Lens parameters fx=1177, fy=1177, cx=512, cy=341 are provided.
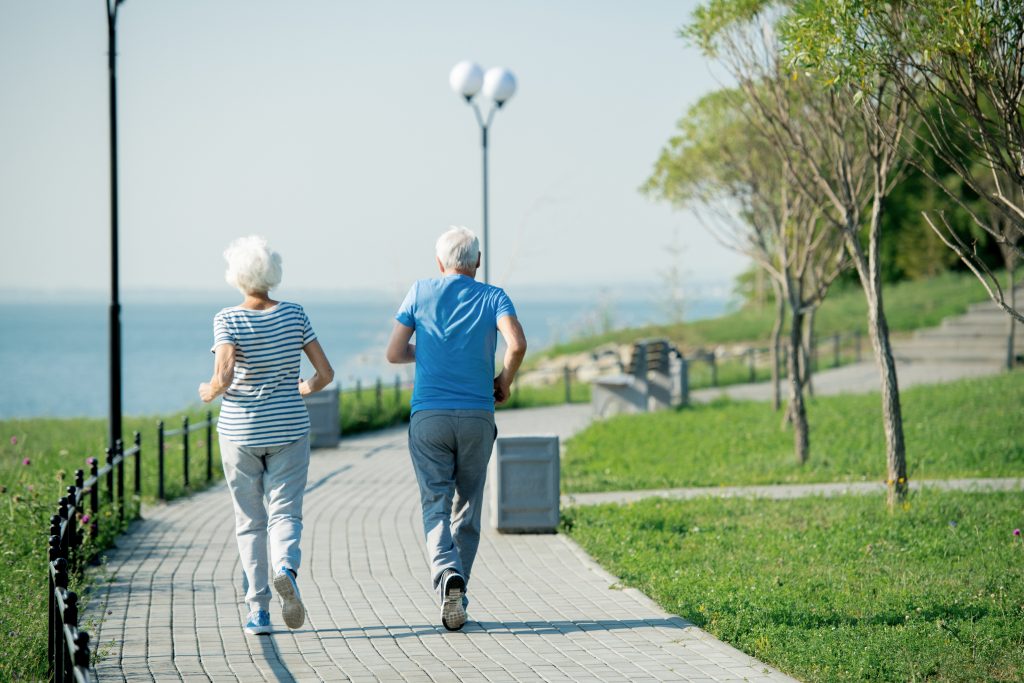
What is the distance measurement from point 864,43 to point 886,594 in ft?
12.5

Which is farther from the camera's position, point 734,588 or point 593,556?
point 593,556

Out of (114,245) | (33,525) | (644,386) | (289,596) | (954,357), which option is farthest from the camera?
(954,357)

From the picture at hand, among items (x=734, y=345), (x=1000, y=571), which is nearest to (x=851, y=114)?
(x=1000, y=571)

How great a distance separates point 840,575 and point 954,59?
336 centimetres

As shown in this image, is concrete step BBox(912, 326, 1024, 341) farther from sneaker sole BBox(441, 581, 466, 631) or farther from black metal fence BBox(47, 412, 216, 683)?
sneaker sole BBox(441, 581, 466, 631)

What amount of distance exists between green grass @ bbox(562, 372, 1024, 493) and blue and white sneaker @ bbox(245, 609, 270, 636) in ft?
20.3

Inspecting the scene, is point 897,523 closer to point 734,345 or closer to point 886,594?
point 886,594

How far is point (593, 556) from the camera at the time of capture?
8.59 m

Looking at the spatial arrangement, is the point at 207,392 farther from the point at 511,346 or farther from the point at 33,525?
the point at 33,525

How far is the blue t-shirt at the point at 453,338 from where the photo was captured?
6.32 metres

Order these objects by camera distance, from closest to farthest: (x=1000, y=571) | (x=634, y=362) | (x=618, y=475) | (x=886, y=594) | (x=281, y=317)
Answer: (x=281, y=317)
(x=886, y=594)
(x=1000, y=571)
(x=618, y=475)
(x=634, y=362)

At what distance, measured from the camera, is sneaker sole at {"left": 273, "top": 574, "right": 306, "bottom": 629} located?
6.00 m

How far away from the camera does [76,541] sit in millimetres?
7637

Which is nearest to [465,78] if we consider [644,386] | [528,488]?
[644,386]
